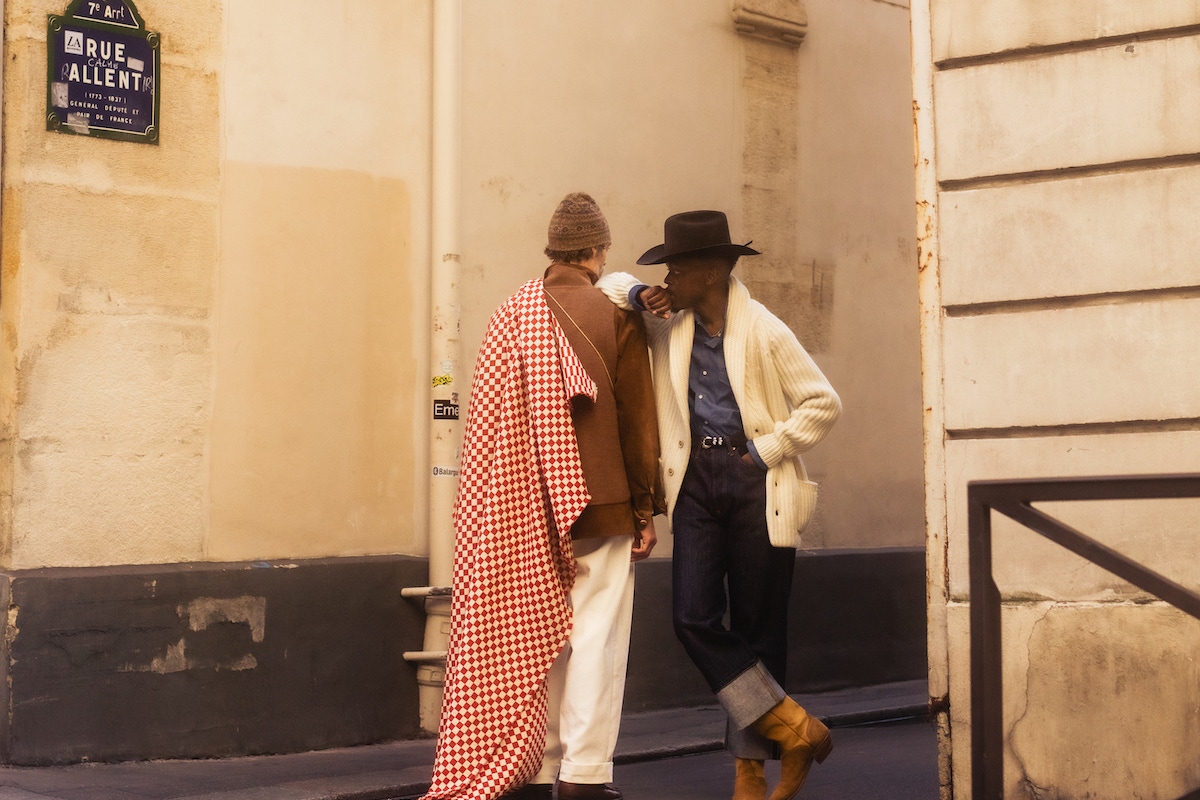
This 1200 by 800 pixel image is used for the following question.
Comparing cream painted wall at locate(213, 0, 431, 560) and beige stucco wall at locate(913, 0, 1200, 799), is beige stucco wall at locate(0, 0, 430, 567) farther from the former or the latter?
beige stucco wall at locate(913, 0, 1200, 799)

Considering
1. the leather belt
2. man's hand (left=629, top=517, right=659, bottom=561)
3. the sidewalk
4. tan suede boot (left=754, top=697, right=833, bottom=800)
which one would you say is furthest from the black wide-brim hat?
the sidewalk

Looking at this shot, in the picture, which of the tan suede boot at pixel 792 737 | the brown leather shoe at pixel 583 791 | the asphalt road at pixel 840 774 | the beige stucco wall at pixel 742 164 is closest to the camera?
the brown leather shoe at pixel 583 791

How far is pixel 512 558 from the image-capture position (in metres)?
5.19

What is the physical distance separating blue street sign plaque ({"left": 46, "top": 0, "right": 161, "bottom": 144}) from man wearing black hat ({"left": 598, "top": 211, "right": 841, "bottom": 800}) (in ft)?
6.81

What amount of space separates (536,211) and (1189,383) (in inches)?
139

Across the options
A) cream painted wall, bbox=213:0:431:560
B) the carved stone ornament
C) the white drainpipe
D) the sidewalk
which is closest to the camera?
the sidewalk

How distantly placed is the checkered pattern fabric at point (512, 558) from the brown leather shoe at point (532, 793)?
11 cm

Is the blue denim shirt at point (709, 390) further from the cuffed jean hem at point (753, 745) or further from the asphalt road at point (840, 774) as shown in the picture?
the asphalt road at point (840, 774)

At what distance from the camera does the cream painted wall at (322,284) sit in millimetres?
6453

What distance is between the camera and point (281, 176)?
21.7 feet

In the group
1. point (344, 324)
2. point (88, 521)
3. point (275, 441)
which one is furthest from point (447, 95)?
point (88, 521)

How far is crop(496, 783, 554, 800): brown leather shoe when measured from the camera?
521cm

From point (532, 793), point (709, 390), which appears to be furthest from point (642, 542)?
point (532, 793)

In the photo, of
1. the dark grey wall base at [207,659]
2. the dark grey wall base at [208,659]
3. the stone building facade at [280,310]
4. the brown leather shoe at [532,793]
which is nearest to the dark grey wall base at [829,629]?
the stone building facade at [280,310]
